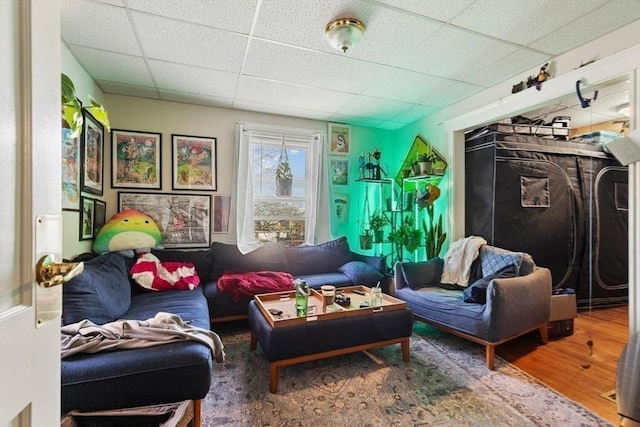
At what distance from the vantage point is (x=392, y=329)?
2.17 metres

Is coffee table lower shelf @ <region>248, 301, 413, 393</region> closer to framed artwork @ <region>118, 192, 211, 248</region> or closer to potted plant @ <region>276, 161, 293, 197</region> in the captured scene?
framed artwork @ <region>118, 192, 211, 248</region>

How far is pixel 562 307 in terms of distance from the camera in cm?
265

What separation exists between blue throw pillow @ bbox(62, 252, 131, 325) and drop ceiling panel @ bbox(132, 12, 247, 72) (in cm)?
164

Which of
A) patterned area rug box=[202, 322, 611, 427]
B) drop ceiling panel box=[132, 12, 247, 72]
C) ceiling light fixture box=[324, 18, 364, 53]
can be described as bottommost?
patterned area rug box=[202, 322, 611, 427]

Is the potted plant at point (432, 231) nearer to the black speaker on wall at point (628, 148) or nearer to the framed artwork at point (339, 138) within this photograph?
the framed artwork at point (339, 138)

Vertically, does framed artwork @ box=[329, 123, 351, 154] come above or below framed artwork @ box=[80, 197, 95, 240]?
above

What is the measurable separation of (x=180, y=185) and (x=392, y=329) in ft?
8.73

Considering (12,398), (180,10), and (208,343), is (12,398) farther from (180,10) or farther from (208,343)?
(180,10)

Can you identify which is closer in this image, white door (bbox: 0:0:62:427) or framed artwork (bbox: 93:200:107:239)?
white door (bbox: 0:0:62:427)

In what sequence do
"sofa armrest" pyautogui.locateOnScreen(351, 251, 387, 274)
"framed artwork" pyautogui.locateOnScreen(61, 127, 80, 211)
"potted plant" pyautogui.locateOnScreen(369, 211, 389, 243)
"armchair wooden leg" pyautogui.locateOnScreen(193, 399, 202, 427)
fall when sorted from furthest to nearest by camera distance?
1. "potted plant" pyautogui.locateOnScreen(369, 211, 389, 243)
2. "sofa armrest" pyautogui.locateOnScreen(351, 251, 387, 274)
3. "framed artwork" pyautogui.locateOnScreen(61, 127, 80, 211)
4. "armchair wooden leg" pyautogui.locateOnScreen(193, 399, 202, 427)

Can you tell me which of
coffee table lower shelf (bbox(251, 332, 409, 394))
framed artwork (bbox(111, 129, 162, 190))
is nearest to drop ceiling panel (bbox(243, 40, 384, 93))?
framed artwork (bbox(111, 129, 162, 190))

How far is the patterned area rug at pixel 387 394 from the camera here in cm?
160

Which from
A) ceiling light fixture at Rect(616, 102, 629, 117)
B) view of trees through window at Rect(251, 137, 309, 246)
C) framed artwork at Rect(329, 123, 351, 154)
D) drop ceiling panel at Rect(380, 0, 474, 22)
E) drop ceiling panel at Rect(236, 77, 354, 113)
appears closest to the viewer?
drop ceiling panel at Rect(380, 0, 474, 22)

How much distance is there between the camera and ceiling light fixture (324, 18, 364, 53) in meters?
1.85
